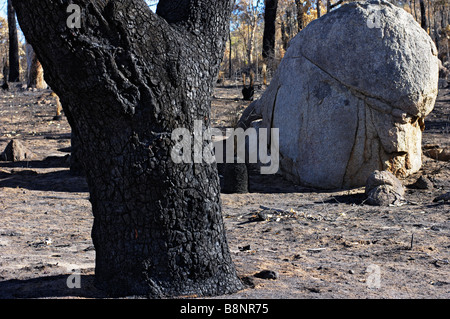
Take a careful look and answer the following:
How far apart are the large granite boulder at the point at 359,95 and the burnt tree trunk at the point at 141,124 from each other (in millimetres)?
5069

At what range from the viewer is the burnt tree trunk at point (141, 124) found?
3.40 m

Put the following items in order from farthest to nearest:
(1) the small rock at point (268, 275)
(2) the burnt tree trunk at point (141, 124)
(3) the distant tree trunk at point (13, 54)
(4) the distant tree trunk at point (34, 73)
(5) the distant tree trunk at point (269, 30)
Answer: (3) the distant tree trunk at point (13, 54) < (5) the distant tree trunk at point (269, 30) < (4) the distant tree trunk at point (34, 73) < (1) the small rock at point (268, 275) < (2) the burnt tree trunk at point (141, 124)

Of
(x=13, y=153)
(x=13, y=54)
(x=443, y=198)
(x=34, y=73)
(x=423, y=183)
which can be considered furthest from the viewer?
(x=13, y=54)

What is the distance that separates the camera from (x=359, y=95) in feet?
28.1

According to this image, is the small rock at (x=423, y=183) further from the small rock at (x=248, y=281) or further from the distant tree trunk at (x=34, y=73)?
the distant tree trunk at (x=34, y=73)

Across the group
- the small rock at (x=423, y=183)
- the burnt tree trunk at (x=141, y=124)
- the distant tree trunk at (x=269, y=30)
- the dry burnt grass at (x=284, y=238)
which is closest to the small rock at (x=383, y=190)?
the dry burnt grass at (x=284, y=238)

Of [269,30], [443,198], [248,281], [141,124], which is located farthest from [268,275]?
[269,30]

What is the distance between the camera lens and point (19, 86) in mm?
21812

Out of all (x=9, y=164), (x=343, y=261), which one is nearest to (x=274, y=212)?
(x=343, y=261)

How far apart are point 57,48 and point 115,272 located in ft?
4.76

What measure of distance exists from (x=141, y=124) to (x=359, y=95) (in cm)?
565

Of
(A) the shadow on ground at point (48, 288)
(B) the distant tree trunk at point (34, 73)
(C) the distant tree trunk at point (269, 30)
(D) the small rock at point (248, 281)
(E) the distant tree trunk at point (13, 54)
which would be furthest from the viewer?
(E) the distant tree trunk at point (13, 54)

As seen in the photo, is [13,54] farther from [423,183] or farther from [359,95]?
[423,183]

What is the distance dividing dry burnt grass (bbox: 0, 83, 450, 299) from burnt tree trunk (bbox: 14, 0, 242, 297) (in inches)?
16.3
